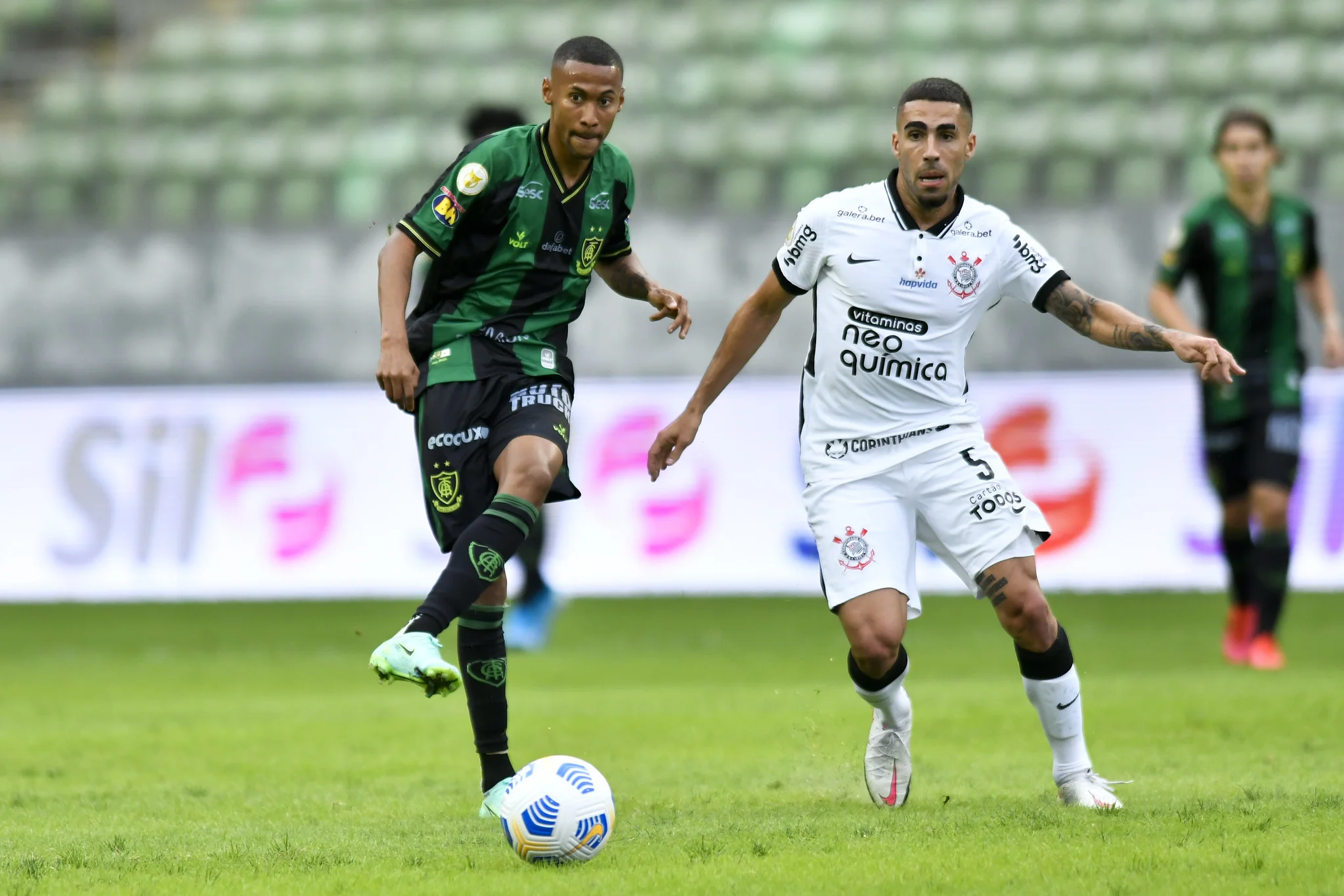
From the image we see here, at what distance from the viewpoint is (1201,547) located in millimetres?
11469

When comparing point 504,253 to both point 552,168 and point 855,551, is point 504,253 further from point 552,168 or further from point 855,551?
point 855,551

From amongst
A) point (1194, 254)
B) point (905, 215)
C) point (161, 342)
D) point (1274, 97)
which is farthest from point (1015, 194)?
point (905, 215)

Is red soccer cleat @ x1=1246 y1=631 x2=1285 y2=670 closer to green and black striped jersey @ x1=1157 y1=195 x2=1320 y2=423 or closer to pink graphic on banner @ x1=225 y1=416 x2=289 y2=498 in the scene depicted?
green and black striped jersey @ x1=1157 y1=195 x2=1320 y2=423

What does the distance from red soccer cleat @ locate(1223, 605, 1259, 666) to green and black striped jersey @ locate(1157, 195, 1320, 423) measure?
101cm

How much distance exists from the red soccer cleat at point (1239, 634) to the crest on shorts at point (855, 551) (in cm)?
456

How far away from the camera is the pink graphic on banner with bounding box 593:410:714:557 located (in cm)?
Answer: 1189

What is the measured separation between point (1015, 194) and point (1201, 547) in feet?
12.4

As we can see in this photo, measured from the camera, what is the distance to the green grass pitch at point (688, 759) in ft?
13.4

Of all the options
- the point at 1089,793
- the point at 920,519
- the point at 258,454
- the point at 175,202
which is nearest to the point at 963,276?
the point at 920,519

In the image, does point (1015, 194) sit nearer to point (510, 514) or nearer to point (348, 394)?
point (348, 394)

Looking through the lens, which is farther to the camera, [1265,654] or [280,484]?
[280,484]

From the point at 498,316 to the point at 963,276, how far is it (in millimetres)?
1414

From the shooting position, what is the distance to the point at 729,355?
5.48m

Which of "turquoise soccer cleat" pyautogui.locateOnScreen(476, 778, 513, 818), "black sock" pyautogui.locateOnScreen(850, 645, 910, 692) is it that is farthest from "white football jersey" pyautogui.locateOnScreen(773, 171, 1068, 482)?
"turquoise soccer cleat" pyautogui.locateOnScreen(476, 778, 513, 818)
